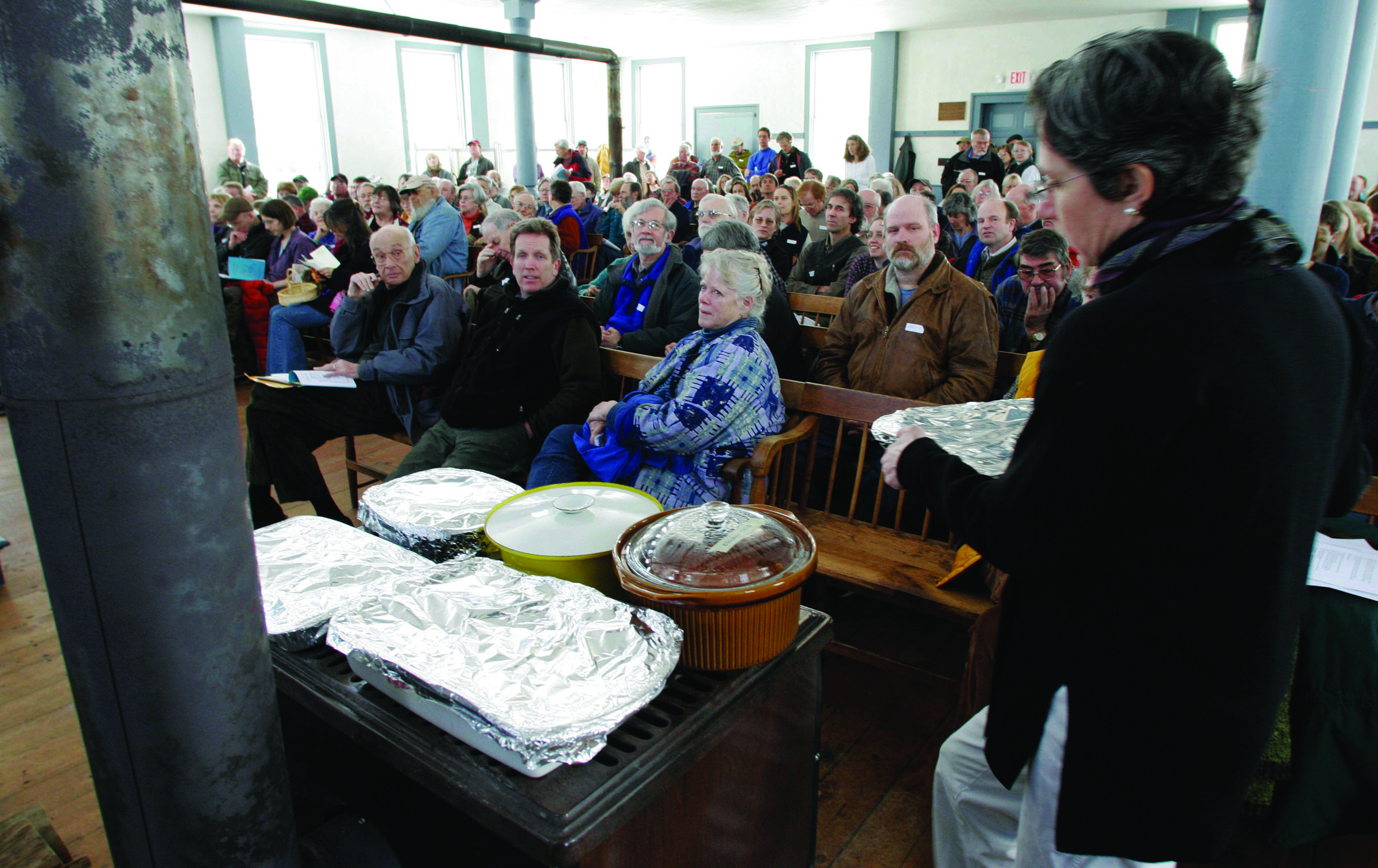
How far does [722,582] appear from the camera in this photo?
1.10m

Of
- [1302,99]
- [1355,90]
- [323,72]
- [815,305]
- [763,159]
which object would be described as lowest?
[815,305]

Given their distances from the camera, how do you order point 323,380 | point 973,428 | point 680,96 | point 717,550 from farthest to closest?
point 680,96
point 323,380
point 973,428
point 717,550

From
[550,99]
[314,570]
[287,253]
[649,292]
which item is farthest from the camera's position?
[550,99]

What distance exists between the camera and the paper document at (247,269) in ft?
17.5

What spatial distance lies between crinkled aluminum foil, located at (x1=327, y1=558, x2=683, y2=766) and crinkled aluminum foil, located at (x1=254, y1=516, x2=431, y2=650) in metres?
0.12

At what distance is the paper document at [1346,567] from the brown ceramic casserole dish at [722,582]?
39.3 inches

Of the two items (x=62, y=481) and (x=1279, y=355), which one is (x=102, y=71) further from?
(x=1279, y=355)

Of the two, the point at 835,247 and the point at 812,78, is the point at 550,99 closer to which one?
the point at 812,78

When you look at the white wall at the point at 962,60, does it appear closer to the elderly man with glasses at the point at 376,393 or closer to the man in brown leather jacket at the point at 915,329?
the man in brown leather jacket at the point at 915,329

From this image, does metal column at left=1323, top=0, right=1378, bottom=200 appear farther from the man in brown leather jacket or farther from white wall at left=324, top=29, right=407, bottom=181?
white wall at left=324, top=29, right=407, bottom=181

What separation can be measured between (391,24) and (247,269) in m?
2.03

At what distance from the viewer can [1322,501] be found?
919 millimetres

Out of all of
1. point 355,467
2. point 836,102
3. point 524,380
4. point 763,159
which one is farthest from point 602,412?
point 836,102

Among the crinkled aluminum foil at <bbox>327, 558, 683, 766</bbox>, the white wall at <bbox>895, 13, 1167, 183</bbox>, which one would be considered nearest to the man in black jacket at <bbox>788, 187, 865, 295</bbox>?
the crinkled aluminum foil at <bbox>327, 558, 683, 766</bbox>
